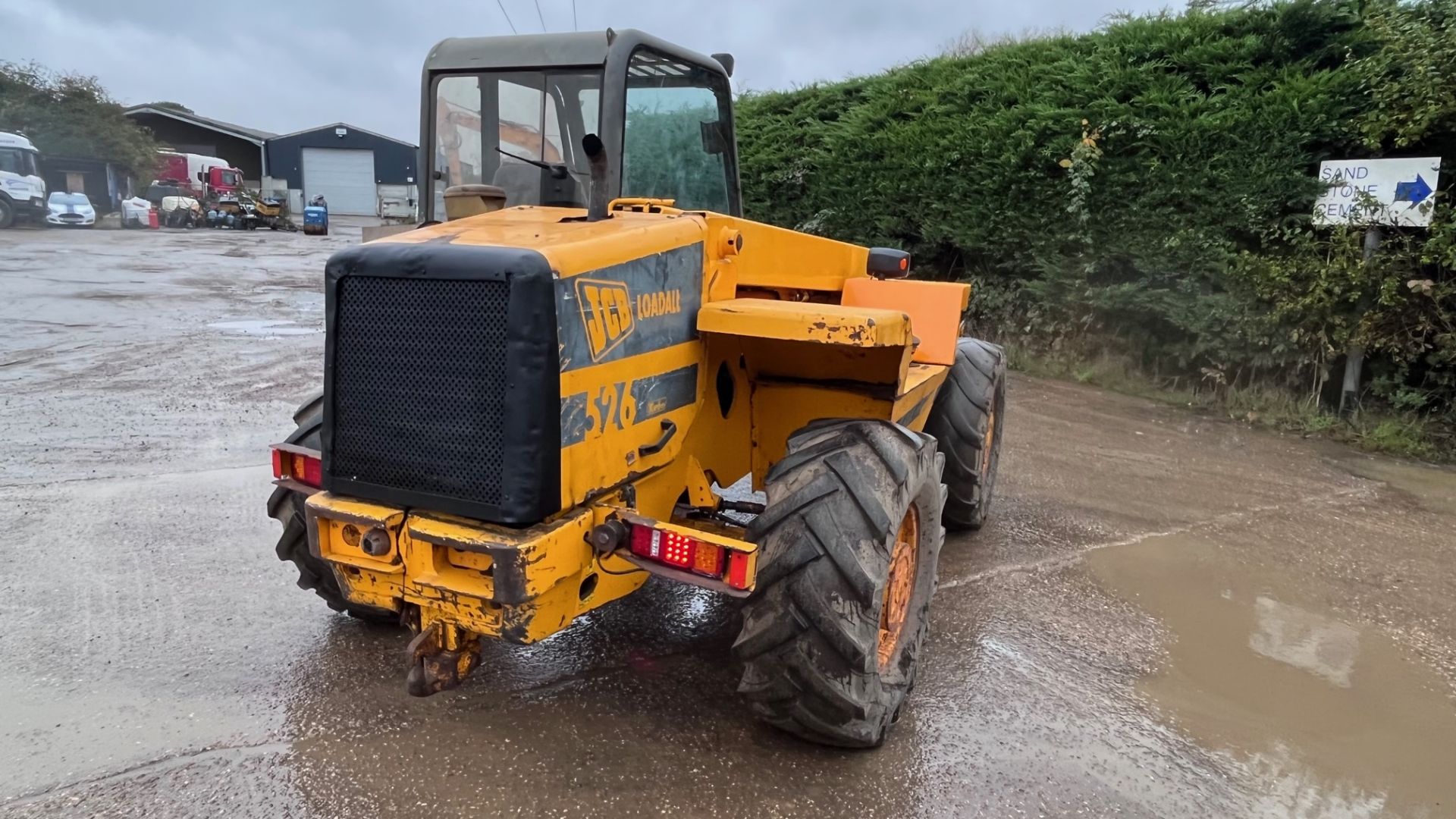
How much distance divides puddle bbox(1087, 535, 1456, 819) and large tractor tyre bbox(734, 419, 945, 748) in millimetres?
1408

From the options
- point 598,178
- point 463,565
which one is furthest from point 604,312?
point 463,565

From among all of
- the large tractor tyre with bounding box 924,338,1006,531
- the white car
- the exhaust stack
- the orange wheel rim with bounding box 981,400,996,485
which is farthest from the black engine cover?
the white car

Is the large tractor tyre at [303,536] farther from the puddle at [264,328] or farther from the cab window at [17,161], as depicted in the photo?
the cab window at [17,161]

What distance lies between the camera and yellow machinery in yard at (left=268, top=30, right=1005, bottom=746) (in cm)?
258

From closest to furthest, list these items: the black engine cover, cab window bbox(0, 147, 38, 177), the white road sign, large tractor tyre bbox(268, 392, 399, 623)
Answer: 1. the black engine cover
2. large tractor tyre bbox(268, 392, 399, 623)
3. the white road sign
4. cab window bbox(0, 147, 38, 177)

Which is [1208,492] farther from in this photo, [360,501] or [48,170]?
[48,170]

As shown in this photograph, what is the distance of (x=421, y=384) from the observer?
2.64m

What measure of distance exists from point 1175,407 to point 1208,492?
2943 millimetres

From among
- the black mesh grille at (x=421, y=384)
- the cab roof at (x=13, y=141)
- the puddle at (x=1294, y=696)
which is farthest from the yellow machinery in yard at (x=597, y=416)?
the cab roof at (x=13, y=141)

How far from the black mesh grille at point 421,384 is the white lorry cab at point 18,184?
113ft

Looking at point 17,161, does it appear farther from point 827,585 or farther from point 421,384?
point 827,585

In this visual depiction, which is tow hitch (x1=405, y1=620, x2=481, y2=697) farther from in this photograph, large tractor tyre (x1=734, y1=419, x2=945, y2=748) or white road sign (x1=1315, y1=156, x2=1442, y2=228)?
white road sign (x1=1315, y1=156, x2=1442, y2=228)

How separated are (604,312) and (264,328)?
35.7 feet

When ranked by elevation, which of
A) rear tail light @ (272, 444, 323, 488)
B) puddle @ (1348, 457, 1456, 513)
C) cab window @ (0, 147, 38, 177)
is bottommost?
puddle @ (1348, 457, 1456, 513)
